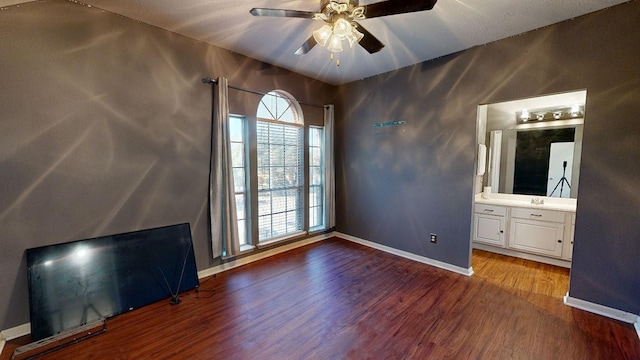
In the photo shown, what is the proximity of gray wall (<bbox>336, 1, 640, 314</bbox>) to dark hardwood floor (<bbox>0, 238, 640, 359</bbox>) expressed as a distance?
1.49 ft

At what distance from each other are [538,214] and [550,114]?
157 cm

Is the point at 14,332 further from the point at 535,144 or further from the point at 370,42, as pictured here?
the point at 535,144

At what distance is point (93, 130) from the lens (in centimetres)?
233

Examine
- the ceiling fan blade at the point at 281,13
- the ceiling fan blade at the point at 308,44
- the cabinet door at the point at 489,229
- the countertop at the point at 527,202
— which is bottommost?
the cabinet door at the point at 489,229

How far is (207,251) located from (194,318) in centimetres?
94

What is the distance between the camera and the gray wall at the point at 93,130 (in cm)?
201

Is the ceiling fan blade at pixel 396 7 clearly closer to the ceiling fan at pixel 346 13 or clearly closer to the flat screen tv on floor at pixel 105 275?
the ceiling fan at pixel 346 13

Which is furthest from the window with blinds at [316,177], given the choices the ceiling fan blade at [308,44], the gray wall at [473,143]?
the ceiling fan blade at [308,44]

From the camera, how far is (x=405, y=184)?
12.3ft

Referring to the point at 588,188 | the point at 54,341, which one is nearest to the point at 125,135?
the point at 54,341

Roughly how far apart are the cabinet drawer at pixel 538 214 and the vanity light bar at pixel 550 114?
1447 millimetres

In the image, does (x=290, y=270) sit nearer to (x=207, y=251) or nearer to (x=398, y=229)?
(x=207, y=251)

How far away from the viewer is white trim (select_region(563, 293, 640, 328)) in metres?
2.24

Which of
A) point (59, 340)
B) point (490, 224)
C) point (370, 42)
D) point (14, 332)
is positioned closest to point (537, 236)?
point (490, 224)
